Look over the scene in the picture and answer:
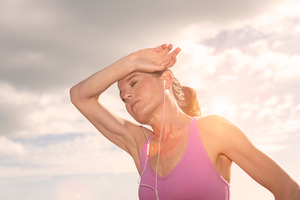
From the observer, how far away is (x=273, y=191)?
3008 mm

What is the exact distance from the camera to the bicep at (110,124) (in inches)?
174

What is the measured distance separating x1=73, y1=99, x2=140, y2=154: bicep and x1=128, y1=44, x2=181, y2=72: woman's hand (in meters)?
0.95

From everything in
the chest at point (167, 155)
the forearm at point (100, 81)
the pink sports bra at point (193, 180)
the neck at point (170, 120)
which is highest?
the forearm at point (100, 81)

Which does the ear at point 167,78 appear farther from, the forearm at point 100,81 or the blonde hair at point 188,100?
the forearm at point 100,81

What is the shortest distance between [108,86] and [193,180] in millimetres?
1658

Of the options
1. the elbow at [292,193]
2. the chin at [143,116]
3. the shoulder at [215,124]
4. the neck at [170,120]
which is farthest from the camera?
the neck at [170,120]

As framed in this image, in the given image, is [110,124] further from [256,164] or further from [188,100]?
[256,164]

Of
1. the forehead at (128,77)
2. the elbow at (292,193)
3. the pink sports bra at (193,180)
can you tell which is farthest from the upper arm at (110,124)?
the elbow at (292,193)

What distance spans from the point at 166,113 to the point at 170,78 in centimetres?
45

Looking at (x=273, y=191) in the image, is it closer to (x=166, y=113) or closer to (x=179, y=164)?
(x=179, y=164)

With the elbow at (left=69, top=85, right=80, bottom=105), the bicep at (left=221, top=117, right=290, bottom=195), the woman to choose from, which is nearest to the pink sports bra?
the woman

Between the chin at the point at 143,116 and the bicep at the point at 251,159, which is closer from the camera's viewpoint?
the bicep at the point at 251,159

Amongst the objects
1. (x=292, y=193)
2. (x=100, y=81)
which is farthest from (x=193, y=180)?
(x=100, y=81)

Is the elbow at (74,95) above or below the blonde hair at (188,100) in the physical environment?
above
